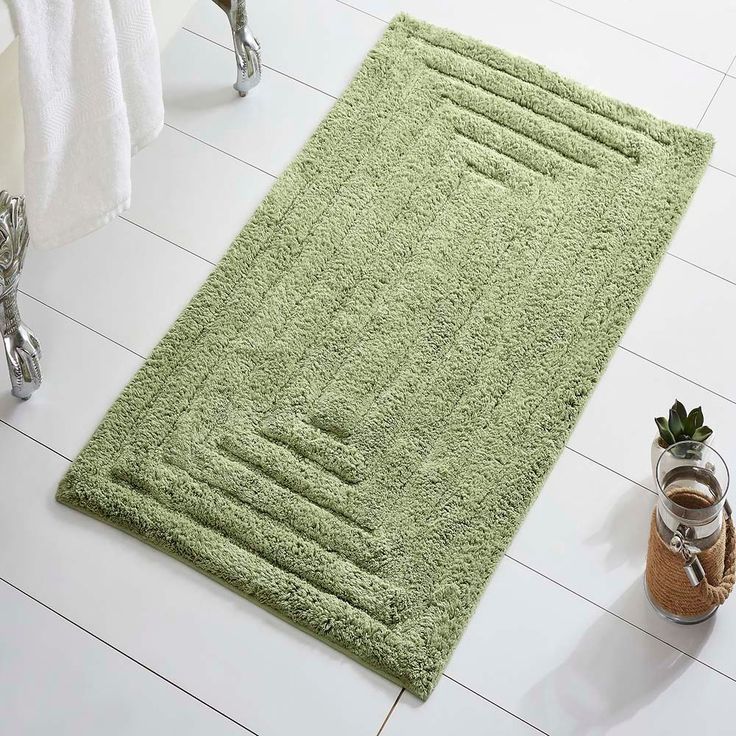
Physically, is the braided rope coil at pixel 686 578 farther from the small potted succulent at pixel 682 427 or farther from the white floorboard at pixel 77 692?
the white floorboard at pixel 77 692

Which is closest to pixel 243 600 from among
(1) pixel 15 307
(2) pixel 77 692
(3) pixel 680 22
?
(2) pixel 77 692

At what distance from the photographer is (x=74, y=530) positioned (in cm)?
139

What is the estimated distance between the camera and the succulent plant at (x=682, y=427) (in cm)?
132

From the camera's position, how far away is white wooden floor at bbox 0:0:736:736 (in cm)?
129

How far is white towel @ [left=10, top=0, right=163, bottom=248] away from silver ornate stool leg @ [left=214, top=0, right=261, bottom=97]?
46 centimetres

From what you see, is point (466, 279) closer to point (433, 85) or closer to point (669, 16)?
point (433, 85)

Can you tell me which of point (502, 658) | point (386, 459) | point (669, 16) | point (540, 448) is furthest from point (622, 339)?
point (669, 16)

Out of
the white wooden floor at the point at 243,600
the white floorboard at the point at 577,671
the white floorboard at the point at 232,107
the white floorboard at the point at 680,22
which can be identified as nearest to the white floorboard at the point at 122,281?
the white wooden floor at the point at 243,600

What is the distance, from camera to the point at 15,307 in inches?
53.7

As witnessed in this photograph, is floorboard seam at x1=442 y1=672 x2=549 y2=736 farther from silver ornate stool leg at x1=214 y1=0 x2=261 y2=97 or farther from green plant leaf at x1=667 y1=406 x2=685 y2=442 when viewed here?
silver ornate stool leg at x1=214 y1=0 x2=261 y2=97

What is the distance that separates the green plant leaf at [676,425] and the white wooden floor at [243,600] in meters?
0.15

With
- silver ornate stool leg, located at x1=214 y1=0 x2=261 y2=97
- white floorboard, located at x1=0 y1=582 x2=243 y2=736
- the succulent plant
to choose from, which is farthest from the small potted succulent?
silver ornate stool leg, located at x1=214 y1=0 x2=261 y2=97

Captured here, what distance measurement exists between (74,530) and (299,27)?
1.00 m

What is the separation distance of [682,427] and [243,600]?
599 mm
